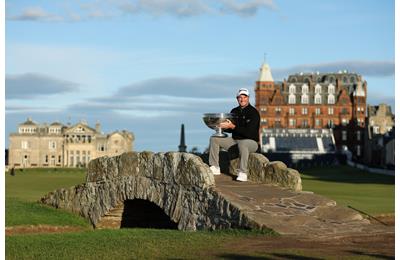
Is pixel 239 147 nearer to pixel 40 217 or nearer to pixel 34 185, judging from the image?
pixel 40 217

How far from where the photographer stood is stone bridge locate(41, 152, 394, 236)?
20016 mm

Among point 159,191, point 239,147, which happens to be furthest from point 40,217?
point 239,147

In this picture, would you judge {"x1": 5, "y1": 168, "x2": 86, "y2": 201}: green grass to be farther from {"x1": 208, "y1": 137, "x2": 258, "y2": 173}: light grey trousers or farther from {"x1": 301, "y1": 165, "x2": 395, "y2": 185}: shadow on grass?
{"x1": 301, "y1": 165, "x2": 395, "y2": 185}: shadow on grass

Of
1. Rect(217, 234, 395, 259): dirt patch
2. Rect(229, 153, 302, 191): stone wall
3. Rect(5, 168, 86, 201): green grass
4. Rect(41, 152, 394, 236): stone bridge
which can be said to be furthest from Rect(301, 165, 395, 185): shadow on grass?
Rect(217, 234, 395, 259): dirt patch

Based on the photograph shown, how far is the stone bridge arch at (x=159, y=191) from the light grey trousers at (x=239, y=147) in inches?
46.3

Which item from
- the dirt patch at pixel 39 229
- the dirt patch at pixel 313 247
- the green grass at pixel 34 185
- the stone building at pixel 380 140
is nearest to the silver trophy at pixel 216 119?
the dirt patch at pixel 39 229

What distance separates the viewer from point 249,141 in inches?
912

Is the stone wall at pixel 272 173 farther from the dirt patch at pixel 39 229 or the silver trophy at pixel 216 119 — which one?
the dirt patch at pixel 39 229

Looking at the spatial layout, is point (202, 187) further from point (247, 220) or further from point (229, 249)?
point (229, 249)

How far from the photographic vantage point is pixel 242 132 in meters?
23.2

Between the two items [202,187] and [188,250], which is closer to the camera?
[188,250]
